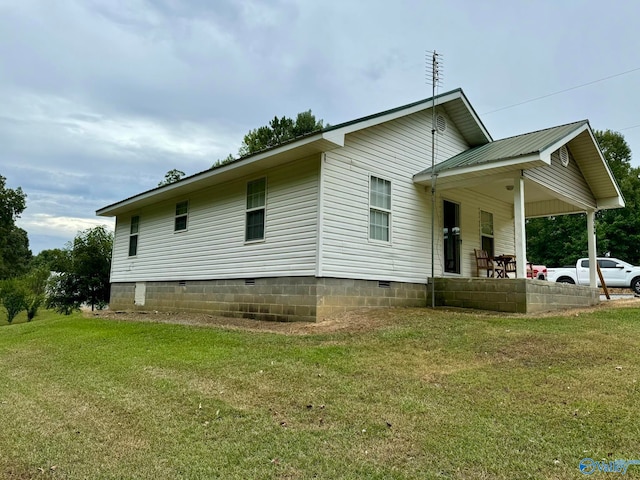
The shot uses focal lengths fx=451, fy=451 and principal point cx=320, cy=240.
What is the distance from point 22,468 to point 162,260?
11114mm

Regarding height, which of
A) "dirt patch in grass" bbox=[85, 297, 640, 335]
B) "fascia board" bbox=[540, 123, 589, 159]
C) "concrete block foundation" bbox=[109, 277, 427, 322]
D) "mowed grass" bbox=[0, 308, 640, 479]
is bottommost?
"mowed grass" bbox=[0, 308, 640, 479]

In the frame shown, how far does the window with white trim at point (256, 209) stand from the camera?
1046cm

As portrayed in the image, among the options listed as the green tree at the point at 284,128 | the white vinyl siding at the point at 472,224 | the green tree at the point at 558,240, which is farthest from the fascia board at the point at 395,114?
the green tree at the point at 558,240

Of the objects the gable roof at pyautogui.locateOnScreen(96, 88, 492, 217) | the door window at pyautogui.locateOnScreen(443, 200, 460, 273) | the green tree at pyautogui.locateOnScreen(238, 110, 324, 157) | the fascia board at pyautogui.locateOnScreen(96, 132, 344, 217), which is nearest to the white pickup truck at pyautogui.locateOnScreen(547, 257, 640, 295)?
the door window at pyautogui.locateOnScreen(443, 200, 460, 273)

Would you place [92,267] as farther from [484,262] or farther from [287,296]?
[484,262]

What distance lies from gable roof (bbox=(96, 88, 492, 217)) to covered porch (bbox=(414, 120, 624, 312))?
0.77m

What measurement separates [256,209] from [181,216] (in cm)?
380

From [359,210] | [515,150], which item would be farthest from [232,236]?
[515,150]

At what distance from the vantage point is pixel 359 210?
9.75 m

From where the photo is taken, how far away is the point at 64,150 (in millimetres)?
19891

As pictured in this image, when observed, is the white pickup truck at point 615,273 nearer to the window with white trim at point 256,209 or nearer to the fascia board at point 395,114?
the fascia board at point 395,114

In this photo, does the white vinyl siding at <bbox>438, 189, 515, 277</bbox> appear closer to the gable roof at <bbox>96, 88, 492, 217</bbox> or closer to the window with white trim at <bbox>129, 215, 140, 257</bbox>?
the gable roof at <bbox>96, 88, 492, 217</bbox>

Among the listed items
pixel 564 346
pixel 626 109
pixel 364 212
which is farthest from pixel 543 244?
pixel 564 346

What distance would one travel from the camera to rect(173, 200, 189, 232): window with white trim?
13.2 meters
